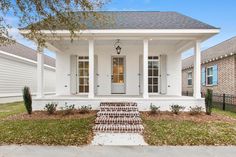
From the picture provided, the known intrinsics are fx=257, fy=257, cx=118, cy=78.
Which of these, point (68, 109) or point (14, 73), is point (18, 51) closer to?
point (14, 73)

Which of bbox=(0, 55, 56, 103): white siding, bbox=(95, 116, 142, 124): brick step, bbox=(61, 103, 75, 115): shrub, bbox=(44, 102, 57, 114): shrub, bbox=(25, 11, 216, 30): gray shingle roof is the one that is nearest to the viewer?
bbox=(95, 116, 142, 124): brick step

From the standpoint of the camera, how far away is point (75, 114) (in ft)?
35.7

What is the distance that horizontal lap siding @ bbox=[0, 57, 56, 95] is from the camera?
61.0 ft

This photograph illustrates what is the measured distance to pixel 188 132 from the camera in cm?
812

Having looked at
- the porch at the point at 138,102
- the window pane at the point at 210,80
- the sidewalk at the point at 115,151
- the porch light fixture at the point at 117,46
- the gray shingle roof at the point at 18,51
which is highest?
the gray shingle roof at the point at 18,51

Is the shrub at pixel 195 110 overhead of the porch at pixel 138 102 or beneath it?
beneath

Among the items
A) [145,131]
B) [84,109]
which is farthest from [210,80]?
[145,131]

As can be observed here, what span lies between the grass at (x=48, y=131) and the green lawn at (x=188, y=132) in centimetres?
201

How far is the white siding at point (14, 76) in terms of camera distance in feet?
60.8

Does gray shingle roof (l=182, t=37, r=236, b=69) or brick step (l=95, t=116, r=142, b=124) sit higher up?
gray shingle roof (l=182, t=37, r=236, b=69)

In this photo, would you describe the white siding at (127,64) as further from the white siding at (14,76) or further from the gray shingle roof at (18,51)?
the gray shingle roof at (18,51)

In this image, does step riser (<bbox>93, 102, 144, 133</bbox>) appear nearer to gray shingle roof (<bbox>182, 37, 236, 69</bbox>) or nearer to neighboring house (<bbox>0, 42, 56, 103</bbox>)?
gray shingle roof (<bbox>182, 37, 236, 69</bbox>)

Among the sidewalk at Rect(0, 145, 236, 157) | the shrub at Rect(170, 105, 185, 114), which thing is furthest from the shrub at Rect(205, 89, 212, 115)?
the sidewalk at Rect(0, 145, 236, 157)

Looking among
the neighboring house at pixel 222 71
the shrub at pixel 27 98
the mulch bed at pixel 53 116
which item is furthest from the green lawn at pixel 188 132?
the neighboring house at pixel 222 71
